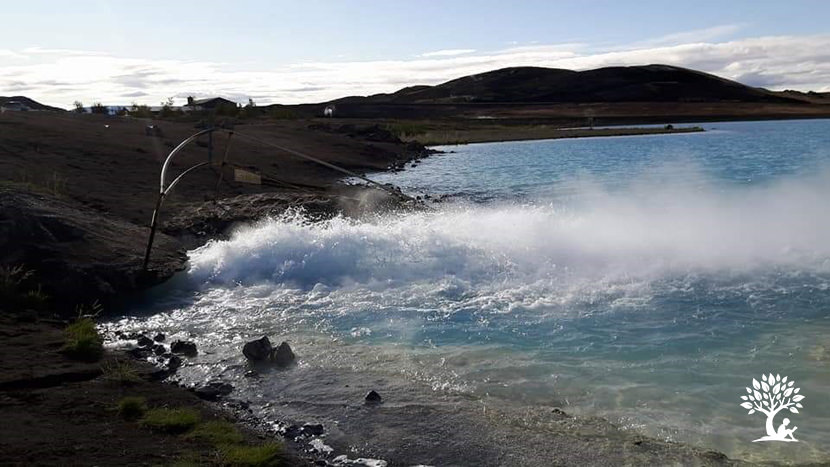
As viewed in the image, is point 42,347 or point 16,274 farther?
point 16,274

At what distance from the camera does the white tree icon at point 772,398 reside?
330 inches

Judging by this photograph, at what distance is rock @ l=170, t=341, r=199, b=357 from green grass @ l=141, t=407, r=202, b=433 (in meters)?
2.87

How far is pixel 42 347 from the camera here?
1057 centimetres

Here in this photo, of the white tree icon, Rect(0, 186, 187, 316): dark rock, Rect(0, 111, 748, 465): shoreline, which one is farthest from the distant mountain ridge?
the white tree icon

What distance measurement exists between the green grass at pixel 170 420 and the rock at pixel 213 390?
3.13 feet

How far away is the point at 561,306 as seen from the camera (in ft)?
44.3

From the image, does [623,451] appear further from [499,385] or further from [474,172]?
[474,172]

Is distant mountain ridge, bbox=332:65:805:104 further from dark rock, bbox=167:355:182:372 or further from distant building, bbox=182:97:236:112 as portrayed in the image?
dark rock, bbox=167:355:182:372

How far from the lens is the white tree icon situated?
27.5 ft

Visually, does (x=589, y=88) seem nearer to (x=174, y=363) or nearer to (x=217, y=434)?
(x=174, y=363)

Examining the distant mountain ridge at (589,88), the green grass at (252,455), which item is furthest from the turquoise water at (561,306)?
the distant mountain ridge at (589,88)

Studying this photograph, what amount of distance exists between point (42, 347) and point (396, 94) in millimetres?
177640

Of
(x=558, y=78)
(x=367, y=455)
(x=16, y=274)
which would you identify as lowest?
(x=367, y=455)

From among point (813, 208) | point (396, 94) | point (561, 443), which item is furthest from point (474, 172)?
point (396, 94)
